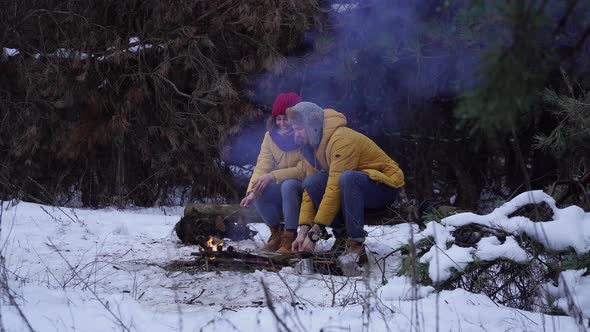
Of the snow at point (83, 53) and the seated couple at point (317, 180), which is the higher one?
the snow at point (83, 53)

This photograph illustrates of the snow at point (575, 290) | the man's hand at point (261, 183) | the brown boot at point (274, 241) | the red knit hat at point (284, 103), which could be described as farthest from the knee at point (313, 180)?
the snow at point (575, 290)

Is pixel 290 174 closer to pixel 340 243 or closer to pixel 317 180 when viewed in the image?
pixel 317 180

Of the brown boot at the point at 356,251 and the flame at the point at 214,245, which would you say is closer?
the brown boot at the point at 356,251

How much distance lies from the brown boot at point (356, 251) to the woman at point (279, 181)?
1.73ft

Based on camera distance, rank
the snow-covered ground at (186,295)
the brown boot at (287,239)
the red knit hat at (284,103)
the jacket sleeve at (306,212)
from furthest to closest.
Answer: the brown boot at (287,239), the red knit hat at (284,103), the jacket sleeve at (306,212), the snow-covered ground at (186,295)

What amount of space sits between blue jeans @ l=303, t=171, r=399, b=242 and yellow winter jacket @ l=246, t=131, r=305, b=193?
29 cm

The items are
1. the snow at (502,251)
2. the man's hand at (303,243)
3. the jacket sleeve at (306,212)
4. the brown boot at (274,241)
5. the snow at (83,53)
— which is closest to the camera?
the snow at (502,251)

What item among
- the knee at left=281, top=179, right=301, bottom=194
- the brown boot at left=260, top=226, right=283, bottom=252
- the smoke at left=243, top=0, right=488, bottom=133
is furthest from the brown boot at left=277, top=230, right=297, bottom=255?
the smoke at left=243, top=0, right=488, bottom=133

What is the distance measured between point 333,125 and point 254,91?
A: 3.59 meters

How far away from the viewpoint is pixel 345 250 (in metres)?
4.72

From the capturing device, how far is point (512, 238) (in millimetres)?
3230

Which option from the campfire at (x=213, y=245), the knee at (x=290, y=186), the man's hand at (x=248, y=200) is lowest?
the campfire at (x=213, y=245)

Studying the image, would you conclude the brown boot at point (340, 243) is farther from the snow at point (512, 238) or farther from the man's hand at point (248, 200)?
the snow at point (512, 238)

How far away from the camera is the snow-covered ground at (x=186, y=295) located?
9.56 ft
